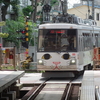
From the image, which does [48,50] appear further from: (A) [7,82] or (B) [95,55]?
(A) [7,82]

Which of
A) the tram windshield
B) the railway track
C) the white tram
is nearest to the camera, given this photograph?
the railway track

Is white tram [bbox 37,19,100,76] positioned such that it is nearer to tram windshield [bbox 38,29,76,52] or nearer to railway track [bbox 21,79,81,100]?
tram windshield [bbox 38,29,76,52]

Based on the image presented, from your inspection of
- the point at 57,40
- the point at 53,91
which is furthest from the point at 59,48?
the point at 53,91

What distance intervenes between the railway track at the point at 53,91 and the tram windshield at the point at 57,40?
208 centimetres

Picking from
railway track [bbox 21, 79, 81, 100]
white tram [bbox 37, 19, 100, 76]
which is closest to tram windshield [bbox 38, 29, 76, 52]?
white tram [bbox 37, 19, 100, 76]

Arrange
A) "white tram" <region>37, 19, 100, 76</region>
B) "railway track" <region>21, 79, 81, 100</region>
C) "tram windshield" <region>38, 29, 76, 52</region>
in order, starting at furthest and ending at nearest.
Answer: "tram windshield" <region>38, 29, 76, 52</region>, "white tram" <region>37, 19, 100, 76</region>, "railway track" <region>21, 79, 81, 100</region>

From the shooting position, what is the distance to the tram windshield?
19.6 meters

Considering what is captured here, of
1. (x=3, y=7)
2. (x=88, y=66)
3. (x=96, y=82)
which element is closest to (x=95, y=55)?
(x=88, y=66)

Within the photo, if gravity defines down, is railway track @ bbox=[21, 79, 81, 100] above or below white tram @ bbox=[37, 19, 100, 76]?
below

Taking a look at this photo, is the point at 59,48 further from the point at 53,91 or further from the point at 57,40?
the point at 53,91

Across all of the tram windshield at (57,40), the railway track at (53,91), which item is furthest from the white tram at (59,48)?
the railway track at (53,91)

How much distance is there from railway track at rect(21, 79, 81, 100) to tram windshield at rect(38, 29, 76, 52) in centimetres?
208

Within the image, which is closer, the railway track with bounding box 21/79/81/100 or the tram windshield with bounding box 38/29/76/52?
the railway track with bounding box 21/79/81/100

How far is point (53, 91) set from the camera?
16.1 m
